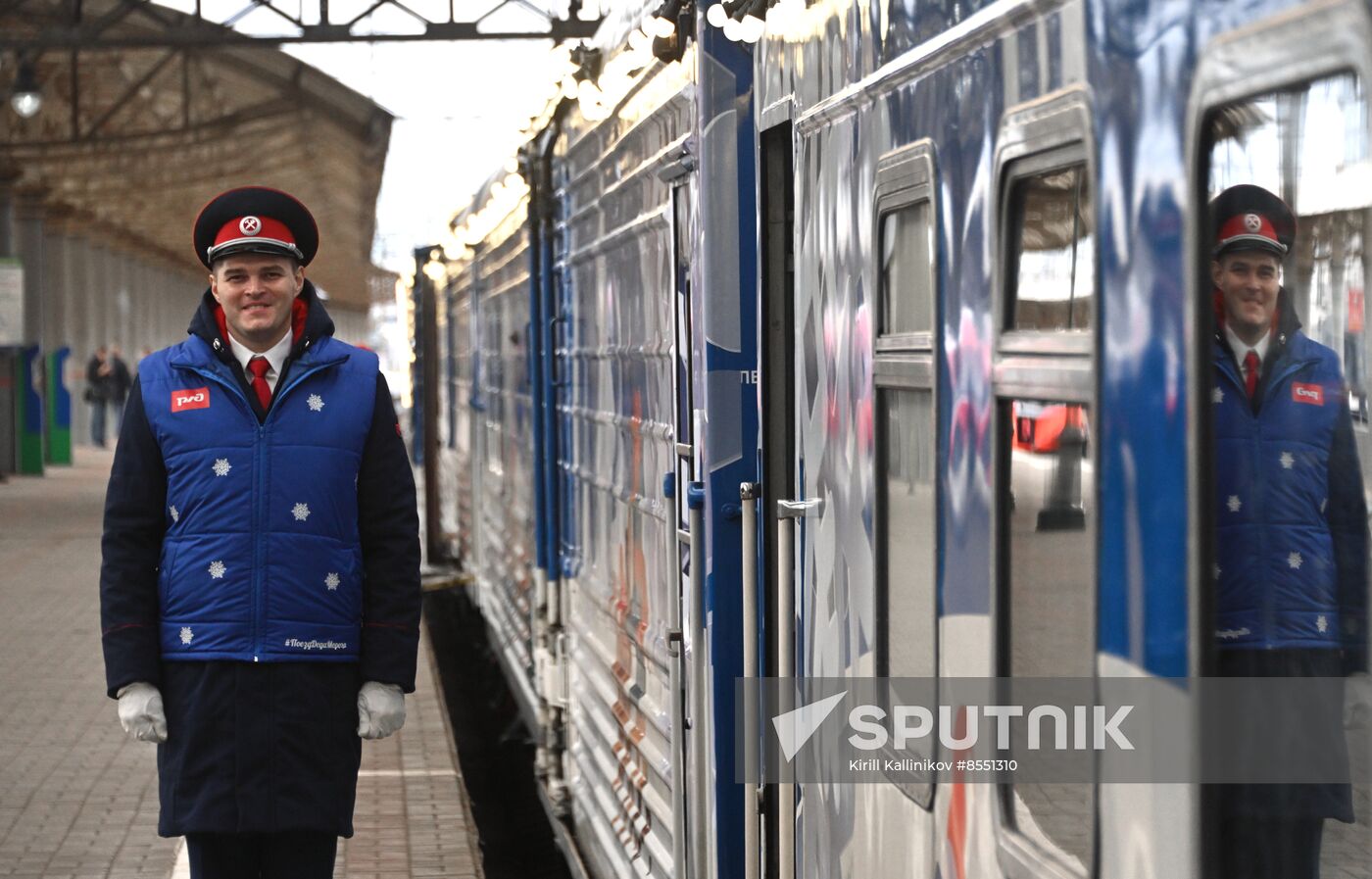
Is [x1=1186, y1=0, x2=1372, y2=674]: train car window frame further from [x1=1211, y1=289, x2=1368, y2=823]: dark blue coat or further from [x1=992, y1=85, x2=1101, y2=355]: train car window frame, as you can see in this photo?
[x1=992, y1=85, x2=1101, y2=355]: train car window frame

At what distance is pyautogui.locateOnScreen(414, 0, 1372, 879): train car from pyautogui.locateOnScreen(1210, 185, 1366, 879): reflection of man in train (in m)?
0.02

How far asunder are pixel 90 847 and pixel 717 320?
409 cm

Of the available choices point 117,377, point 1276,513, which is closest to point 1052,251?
point 1276,513

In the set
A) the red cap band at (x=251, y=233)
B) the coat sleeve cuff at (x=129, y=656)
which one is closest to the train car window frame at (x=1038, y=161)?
the red cap band at (x=251, y=233)

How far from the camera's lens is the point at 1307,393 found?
1.82 m

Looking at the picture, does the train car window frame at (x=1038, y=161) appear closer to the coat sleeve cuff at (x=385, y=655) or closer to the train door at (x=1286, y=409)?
the train door at (x=1286, y=409)

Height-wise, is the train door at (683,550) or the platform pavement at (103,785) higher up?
the train door at (683,550)

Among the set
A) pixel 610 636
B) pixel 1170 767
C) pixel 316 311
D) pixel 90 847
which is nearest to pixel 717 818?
pixel 316 311

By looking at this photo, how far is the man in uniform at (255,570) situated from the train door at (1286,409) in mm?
2327

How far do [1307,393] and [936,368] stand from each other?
105 cm

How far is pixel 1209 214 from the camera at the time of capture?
1.94 m

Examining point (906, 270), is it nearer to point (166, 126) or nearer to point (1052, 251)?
point (1052, 251)

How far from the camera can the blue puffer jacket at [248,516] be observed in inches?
153

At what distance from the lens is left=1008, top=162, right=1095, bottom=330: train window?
2.27m
